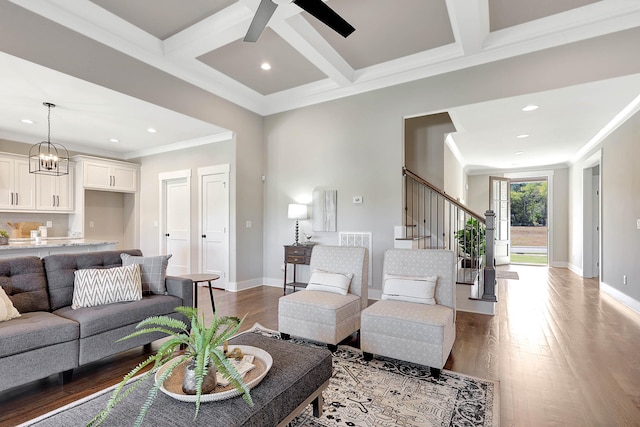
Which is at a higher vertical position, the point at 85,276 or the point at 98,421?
the point at 85,276

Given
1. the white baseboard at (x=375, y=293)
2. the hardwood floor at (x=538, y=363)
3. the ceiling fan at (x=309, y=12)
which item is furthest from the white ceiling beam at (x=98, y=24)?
the white baseboard at (x=375, y=293)

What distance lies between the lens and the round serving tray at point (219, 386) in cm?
130

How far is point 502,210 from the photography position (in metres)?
8.67

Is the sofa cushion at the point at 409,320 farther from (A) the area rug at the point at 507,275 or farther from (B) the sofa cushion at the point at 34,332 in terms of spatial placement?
(A) the area rug at the point at 507,275

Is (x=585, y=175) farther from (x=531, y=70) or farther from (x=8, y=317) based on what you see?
(x=8, y=317)

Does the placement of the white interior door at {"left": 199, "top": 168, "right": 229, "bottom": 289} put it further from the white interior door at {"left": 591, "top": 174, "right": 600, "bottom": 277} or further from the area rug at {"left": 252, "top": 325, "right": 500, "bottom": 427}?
the white interior door at {"left": 591, "top": 174, "right": 600, "bottom": 277}

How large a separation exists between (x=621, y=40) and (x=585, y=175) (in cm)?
432

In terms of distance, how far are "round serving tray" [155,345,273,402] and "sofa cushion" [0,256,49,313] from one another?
1.71m

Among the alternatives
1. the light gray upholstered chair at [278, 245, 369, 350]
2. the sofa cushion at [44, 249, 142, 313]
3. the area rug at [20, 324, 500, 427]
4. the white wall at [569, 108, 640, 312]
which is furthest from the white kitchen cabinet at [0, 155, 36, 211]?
the white wall at [569, 108, 640, 312]

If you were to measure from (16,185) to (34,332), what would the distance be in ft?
15.7

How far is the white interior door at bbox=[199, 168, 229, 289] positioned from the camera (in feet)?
17.7

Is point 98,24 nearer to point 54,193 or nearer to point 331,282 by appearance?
point 331,282

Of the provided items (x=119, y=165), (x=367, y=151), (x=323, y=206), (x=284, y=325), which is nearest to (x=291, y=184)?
(x=323, y=206)

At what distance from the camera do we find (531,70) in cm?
364
